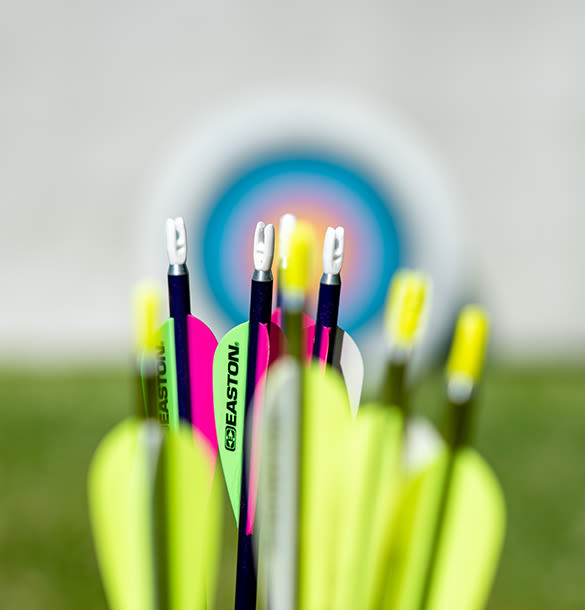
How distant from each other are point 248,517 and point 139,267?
1.52m

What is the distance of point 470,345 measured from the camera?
9.2 inches

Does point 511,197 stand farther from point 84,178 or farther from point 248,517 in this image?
point 248,517

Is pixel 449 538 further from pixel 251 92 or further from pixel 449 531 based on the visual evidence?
pixel 251 92

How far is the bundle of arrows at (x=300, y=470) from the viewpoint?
0.25 m

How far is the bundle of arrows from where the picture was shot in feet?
0.80

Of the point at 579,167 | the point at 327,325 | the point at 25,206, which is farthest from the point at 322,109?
the point at 327,325

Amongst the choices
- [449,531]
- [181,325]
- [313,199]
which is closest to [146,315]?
[181,325]

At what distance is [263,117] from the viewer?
167 centimetres

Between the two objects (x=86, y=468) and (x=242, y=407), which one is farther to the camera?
(x=86, y=468)

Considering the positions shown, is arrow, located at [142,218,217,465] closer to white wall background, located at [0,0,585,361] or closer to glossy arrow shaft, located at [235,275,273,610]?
glossy arrow shaft, located at [235,275,273,610]

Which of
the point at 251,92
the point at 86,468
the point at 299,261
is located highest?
the point at 251,92

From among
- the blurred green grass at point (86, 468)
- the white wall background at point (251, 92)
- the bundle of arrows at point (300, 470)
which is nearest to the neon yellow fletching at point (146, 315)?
the bundle of arrows at point (300, 470)

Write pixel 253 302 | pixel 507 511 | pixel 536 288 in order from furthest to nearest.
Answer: pixel 536 288 → pixel 507 511 → pixel 253 302

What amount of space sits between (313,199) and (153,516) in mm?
1513
